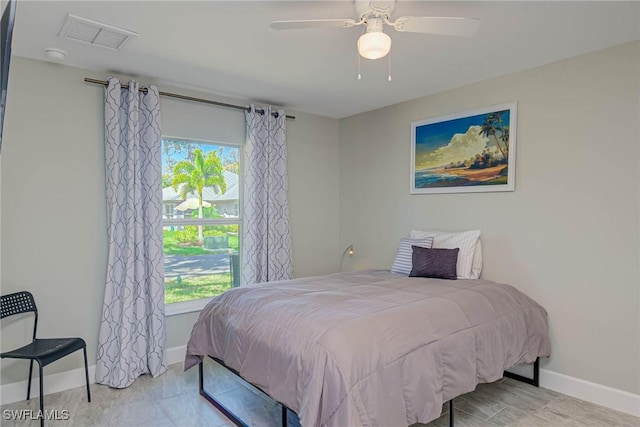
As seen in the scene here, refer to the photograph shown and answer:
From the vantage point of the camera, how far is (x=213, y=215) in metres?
3.86

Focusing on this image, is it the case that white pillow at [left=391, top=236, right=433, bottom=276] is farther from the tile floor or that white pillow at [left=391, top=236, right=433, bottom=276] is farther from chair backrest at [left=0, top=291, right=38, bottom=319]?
chair backrest at [left=0, top=291, right=38, bottom=319]

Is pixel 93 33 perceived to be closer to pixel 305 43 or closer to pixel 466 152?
pixel 305 43

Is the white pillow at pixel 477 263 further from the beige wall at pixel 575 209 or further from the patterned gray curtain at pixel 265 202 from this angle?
the patterned gray curtain at pixel 265 202

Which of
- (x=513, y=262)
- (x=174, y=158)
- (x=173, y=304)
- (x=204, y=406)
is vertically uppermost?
(x=174, y=158)

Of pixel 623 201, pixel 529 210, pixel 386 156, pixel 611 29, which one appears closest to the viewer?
pixel 611 29

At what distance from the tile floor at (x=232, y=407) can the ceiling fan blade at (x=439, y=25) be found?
90.2 inches

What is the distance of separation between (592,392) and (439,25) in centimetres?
271

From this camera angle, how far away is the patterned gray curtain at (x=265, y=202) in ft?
12.7

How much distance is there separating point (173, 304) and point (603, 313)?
3534 millimetres

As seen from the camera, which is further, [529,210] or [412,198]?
[412,198]

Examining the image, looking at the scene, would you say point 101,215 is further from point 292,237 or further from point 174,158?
point 292,237

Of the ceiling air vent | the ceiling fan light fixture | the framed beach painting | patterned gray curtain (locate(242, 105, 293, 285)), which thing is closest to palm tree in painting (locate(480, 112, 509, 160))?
the framed beach painting

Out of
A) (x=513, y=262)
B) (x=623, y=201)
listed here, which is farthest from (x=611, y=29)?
(x=513, y=262)

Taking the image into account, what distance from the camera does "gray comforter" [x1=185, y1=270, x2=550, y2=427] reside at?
1.76 m
